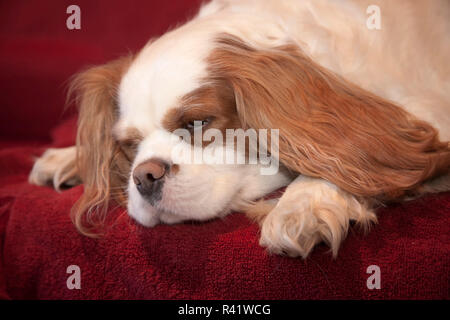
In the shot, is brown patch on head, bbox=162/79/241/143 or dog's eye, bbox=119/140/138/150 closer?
brown patch on head, bbox=162/79/241/143

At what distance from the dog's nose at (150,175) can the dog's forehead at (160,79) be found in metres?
0.14

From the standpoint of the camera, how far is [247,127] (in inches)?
51.4

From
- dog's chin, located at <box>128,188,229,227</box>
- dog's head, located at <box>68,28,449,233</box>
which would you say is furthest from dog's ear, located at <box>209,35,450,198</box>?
dog's chin, located at <box>128,188,229,227</box>

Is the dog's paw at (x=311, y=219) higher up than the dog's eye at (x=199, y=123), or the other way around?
the dog's eye at (x=199, y=123)

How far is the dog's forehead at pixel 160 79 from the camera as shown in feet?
4.23

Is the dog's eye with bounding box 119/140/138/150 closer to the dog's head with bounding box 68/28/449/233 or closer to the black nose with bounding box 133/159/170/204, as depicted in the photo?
the dog's head with bounding box 68/28/449/233

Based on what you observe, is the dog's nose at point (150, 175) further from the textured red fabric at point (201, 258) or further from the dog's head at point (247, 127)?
the textured red fabric at point (201, 258)

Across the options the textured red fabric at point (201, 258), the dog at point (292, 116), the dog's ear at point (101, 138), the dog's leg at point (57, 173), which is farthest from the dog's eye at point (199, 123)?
the dog's leg at point (57, 173)

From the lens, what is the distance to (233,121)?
4.28 feet

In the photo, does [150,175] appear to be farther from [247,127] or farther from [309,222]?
[309,222]

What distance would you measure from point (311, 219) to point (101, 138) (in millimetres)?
803

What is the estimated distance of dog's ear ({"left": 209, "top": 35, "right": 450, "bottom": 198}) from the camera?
1.22m

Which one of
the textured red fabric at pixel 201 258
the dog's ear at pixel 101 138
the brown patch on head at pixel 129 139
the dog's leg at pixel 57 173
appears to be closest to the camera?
the textured red fabric at pixel 201 258

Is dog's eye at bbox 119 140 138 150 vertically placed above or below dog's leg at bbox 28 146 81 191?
above
